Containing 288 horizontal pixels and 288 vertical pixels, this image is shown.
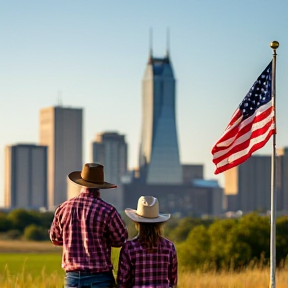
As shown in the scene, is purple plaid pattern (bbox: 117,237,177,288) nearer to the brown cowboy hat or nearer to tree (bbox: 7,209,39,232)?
the brown cowboy hat

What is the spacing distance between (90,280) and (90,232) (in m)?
0.34

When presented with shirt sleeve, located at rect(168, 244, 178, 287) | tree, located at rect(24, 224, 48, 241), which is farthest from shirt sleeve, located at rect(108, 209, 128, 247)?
tree, located at rect(24, 224, 48, 241)

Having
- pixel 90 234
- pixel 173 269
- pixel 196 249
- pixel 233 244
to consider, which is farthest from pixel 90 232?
pixel 196 249

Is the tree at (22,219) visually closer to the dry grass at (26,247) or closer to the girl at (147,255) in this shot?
the dry grass at (26,247)

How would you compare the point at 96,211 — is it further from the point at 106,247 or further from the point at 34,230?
the point at 34,230

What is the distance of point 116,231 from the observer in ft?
25.2

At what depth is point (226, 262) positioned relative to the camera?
91.5ft

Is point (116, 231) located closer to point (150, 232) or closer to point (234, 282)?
point (150, 232)

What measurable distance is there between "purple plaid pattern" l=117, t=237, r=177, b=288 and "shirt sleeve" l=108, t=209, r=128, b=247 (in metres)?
0.07

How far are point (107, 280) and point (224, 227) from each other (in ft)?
73.5

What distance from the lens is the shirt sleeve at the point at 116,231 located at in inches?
302

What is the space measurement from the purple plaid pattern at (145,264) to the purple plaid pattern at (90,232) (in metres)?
0.11

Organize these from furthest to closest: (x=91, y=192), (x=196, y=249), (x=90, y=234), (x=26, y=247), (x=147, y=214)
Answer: (x=26, y=247) < (x=196, y=249) < (x=91, y=192) < (x=90, y=234) < (x=147, y=214)

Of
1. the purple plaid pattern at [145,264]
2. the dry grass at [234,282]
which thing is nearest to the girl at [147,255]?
the purple plaid pattern at [145,264]
